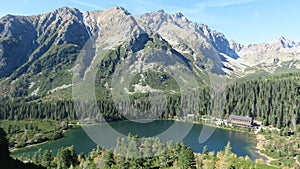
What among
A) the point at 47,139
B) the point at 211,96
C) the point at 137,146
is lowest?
the point at 47,139

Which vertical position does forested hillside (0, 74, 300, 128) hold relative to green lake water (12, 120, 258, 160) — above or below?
above

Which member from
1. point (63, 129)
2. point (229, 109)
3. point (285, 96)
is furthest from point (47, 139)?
point (285, 96)

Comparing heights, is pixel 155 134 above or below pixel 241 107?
below

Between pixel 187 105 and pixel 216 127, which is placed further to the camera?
pixel 187 105

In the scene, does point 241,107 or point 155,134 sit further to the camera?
point 241,107

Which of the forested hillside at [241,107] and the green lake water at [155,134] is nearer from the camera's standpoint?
the green lake water at [155,134]

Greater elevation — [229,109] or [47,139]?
[229,109]

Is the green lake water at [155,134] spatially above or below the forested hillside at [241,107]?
below

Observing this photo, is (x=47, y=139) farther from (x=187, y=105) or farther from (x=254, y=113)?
(x=254, y=113)

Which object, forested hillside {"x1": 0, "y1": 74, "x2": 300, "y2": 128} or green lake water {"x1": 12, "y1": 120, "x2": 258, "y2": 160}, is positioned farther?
forested hillside {"x1": 0, "y1": 74, "x2": 300, "y2": 128}

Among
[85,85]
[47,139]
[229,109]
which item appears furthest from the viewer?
[85,85]

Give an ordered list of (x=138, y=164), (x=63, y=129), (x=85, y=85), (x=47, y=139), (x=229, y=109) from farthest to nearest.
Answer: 1. (x=85, y=85)
2. (x=229, y=109)
3. (x=63, y=129)
4. (x=47, y=139)
5. (x=138, y=164)
